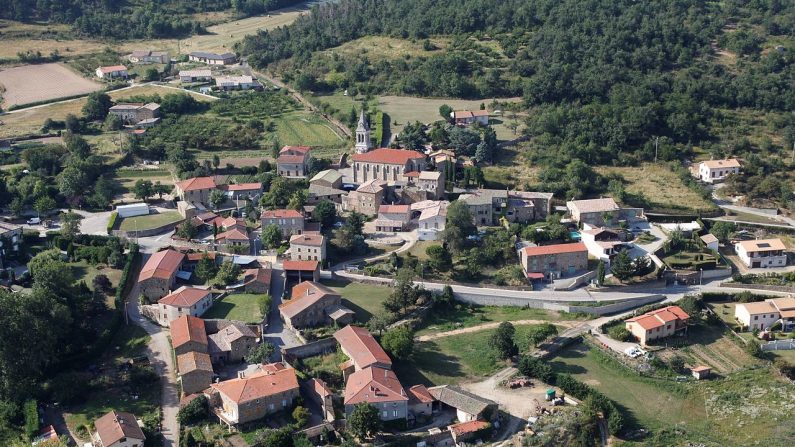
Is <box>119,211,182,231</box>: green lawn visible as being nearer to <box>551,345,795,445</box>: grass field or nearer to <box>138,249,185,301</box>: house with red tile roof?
<box>138,249,185,301</box>: house with red tile roof

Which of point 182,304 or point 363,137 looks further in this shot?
point 363,137

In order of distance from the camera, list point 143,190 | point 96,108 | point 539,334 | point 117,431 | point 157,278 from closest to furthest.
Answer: point 117,431
point 539,334
point 157,278
point 143,190
point 96,108

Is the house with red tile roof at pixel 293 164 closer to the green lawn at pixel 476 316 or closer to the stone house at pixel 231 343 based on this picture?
the green lawn at pixel 476 316

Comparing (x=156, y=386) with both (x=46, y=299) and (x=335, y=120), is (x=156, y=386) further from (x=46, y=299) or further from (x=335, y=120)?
(x=335, y=120)

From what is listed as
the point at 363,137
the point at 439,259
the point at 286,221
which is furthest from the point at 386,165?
the point at 439,259

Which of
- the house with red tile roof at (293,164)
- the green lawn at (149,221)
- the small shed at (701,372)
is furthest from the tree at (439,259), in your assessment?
the green lawn at (149,221)

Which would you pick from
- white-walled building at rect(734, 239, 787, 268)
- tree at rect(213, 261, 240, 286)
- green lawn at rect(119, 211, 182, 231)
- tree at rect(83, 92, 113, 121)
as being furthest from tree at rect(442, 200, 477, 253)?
tree at rect(83, 92, 113, 121)

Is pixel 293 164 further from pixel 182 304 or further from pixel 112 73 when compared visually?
pixel 112 73
